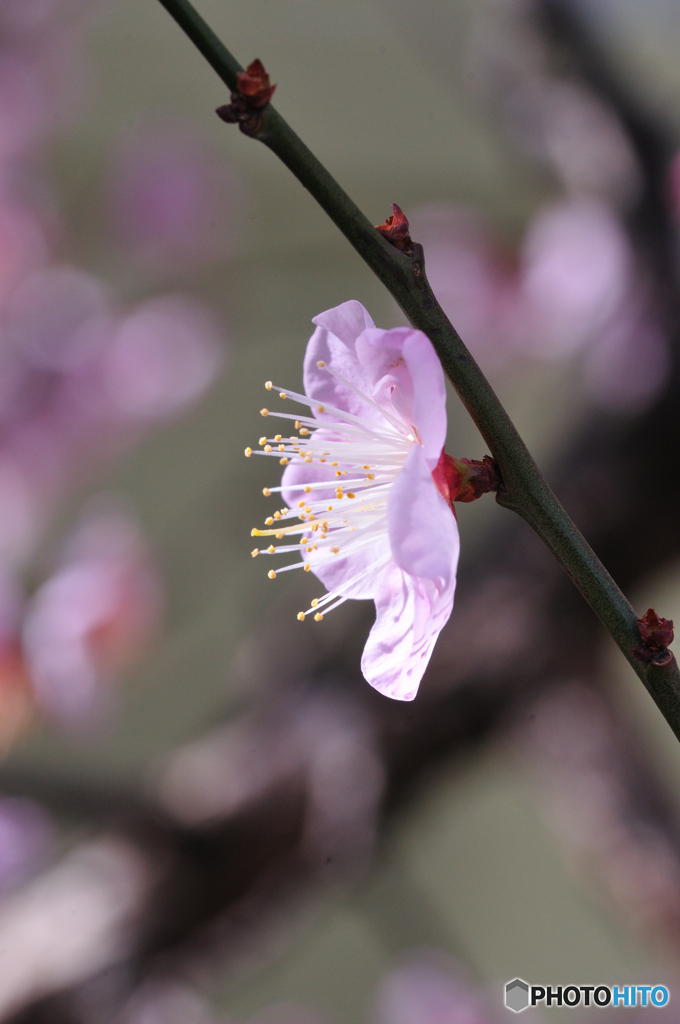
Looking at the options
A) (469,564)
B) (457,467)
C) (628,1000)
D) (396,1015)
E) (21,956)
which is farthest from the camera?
(396,1015)

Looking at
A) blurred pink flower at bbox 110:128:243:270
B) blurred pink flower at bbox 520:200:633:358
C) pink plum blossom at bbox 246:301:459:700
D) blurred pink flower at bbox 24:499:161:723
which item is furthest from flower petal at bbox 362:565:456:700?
blurred pink flower at bbox 110:128:243:270

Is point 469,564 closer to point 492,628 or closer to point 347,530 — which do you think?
point 492,628

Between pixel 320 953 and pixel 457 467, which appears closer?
pixel 457 467

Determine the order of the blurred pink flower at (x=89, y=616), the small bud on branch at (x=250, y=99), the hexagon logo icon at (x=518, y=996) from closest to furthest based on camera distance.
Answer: the small bud on branch at (x=250, y=99) < the hexagon logo icon at (x=518, y=996) < the blurred pink flower at (x=89, y=616)

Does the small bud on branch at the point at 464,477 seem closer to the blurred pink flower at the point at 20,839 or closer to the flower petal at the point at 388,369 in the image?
the flower petal at the point at 388,369

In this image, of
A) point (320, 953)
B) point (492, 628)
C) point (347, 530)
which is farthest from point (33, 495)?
point (347, 530)

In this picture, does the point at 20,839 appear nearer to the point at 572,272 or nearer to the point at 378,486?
the point at 378,486

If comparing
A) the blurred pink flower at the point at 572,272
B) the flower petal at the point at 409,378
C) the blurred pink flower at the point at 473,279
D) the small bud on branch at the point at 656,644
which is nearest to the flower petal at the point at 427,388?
the flower petal at the point at 409,378

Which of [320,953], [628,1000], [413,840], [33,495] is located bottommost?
[628,1000]
